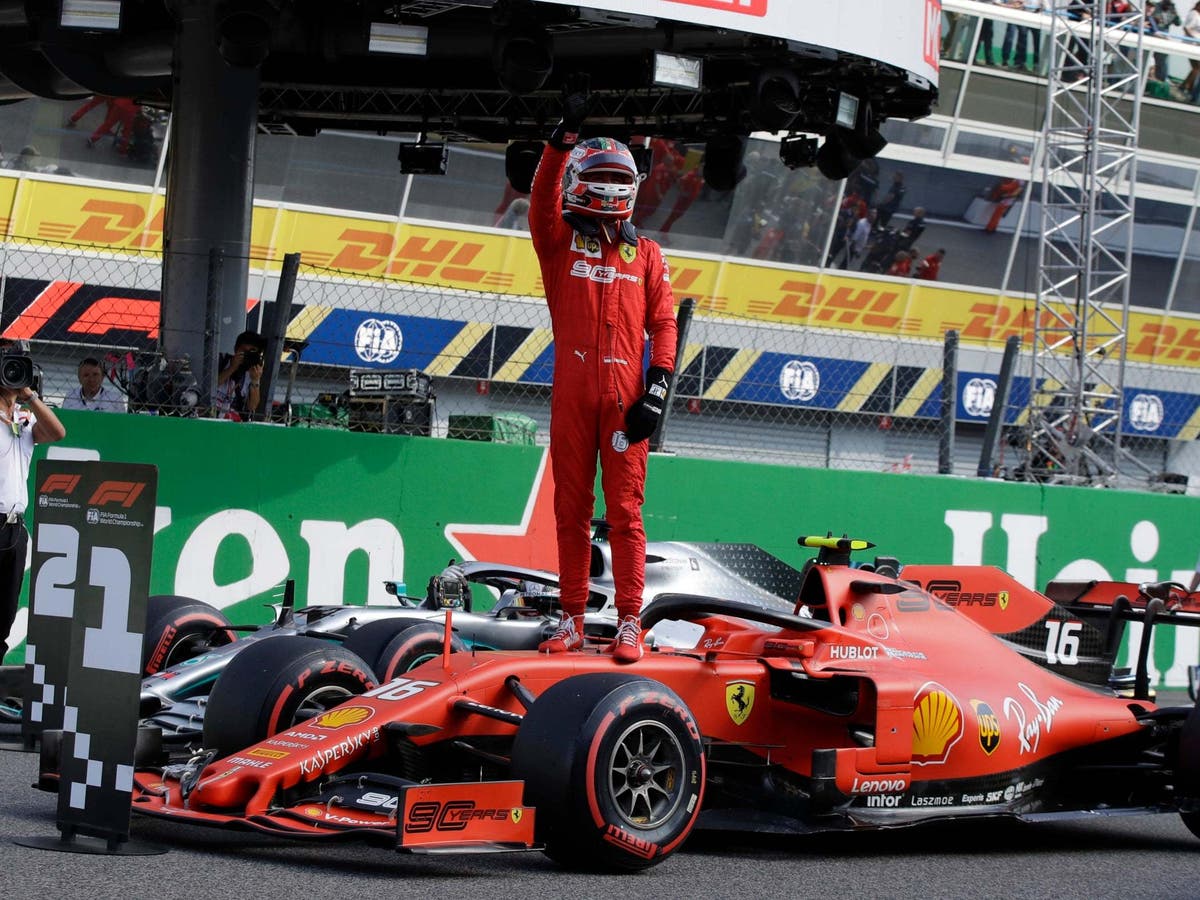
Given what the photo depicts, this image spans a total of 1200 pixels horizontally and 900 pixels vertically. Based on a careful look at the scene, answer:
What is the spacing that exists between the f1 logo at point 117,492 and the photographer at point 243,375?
5331 millimetres

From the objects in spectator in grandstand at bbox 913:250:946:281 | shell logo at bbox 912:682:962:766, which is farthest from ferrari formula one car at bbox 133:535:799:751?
spectator in grandstand at bbox 913:250:946:281

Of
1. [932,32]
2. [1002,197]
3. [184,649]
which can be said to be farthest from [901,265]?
[184,649]

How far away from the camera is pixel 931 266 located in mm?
27875

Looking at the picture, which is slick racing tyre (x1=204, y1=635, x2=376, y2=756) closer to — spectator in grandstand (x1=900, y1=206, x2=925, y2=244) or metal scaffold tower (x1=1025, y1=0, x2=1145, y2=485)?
metal scaffold tower (x1=1025, y1=0, x2=1145, y2=485)

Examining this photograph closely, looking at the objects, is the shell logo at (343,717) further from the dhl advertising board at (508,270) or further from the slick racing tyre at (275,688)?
the dhl advertising board at (508,270)

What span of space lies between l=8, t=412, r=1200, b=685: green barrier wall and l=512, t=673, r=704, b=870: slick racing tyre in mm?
4691

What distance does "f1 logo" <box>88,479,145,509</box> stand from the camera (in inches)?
192

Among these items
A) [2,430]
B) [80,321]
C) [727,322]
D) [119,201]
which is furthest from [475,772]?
[727,322]

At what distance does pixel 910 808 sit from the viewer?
237 inches

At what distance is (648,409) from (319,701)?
160 cm

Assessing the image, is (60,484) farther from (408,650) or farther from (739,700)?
(739,700)

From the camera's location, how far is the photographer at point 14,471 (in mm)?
7684

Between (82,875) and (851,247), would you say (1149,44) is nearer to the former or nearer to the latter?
(851,247)

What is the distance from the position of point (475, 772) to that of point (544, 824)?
20.5 inches
